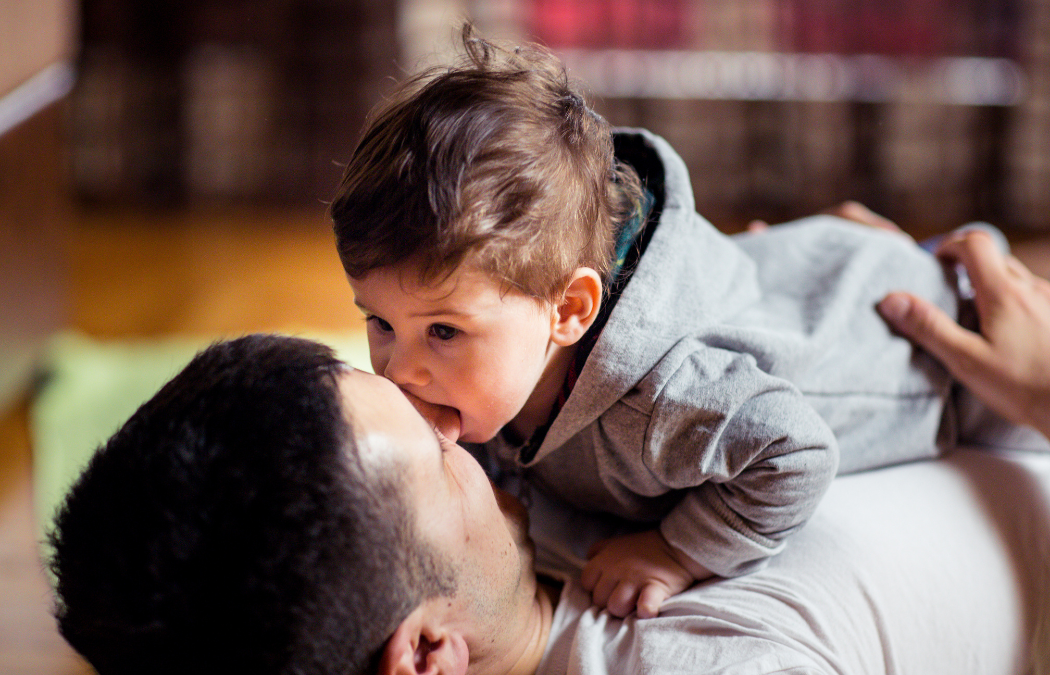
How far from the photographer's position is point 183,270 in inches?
109

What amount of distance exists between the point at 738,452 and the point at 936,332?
35 cm

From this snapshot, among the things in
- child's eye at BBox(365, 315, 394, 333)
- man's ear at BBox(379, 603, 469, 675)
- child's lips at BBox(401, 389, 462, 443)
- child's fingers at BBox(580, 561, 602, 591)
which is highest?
child's eye at BBox(365, 315, 394, 333)

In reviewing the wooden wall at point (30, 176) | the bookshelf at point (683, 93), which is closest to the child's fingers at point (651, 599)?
the wooden wall at point (30, 176)

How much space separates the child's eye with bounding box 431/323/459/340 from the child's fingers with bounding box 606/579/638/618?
0.29m

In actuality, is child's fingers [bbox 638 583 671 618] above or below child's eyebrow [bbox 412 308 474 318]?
below

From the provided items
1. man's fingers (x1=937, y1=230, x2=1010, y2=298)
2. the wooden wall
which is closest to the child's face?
man's fingers (x1=937, y1=230, x2=1010, y2=298)

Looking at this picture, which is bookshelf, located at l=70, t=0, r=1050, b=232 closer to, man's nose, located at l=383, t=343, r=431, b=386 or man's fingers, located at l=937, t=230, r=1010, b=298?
man's fingers, located at l=937, t=230, r=1010, b=298

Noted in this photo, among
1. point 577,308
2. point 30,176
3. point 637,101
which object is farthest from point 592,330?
point 637,101

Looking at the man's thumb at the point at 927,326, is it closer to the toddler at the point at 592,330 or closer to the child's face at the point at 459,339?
the toddler at the point at 592,330

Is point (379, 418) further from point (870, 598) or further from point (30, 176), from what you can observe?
point (30, 176)

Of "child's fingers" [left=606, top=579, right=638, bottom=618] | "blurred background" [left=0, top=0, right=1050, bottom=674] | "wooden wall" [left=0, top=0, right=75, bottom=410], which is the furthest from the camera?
"blurred background" [left=0, top=0, right=1050, bottom=674]

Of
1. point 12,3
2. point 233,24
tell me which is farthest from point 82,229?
point 12,3

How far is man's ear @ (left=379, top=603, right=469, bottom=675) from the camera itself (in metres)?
0.64

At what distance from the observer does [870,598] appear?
2.61 ft
